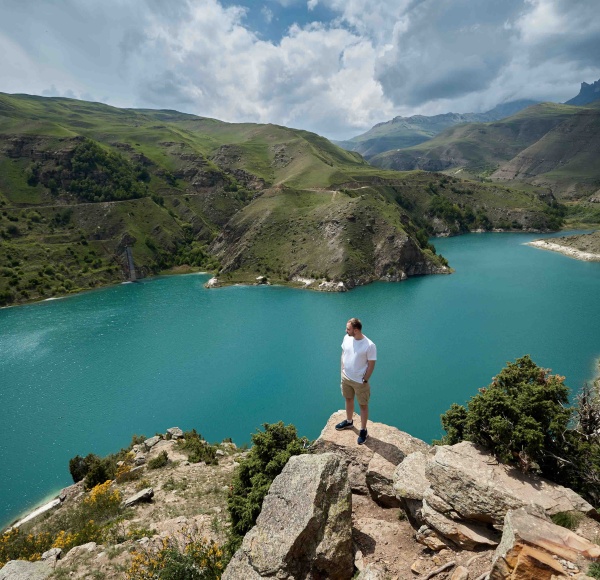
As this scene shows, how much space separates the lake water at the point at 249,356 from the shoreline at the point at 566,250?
19150 mm

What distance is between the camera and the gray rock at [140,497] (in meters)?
21.2

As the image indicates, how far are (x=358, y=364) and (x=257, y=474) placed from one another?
5547mm

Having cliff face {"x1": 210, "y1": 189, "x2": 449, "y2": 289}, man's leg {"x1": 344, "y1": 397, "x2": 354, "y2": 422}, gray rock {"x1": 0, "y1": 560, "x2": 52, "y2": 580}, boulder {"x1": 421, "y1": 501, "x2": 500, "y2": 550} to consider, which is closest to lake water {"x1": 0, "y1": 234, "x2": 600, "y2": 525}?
cliff face {"x1": 210, "y1": 189, "x2": 449, "y2": 289}

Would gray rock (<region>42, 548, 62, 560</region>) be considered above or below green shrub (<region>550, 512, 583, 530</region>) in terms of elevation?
below

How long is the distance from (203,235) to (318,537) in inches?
6211

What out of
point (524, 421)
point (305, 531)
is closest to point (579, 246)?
point (524, 421)

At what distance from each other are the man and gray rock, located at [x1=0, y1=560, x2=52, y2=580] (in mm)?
12749

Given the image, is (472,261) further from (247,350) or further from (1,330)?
(1,330)

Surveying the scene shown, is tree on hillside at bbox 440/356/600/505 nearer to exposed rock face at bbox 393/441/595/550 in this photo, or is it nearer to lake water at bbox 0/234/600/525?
exposed rock face at bbox 393/441/595/550

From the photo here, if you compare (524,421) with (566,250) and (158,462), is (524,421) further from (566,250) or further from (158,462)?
(566,250)

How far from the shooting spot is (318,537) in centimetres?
980

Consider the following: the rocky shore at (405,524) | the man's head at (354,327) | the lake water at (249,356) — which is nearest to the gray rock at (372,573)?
the rocky shore at (405,524)

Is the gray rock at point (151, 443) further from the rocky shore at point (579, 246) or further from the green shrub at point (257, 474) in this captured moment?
the rocky shore at point (579, 246)

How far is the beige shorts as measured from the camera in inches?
525
